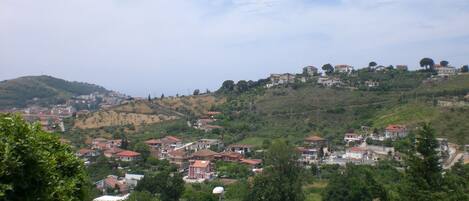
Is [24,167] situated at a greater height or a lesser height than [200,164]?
greater

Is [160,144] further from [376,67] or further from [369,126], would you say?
[376,67]

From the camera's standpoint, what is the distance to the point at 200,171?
33.9 metres

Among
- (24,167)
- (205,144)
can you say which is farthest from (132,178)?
(24,167)

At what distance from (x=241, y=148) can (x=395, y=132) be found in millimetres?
12185

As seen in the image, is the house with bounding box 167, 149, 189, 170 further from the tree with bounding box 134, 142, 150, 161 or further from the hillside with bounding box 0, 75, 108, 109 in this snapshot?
the hillside with bounding box 0, 75, 108, 109

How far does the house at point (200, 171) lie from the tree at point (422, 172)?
20.0 meters

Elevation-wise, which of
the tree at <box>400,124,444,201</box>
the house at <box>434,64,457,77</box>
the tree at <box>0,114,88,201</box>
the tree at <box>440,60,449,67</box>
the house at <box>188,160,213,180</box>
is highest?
the tree at <box>440,60,449,67</box>

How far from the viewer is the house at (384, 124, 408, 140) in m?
37.3

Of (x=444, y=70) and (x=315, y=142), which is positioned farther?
(x=444, y=70)

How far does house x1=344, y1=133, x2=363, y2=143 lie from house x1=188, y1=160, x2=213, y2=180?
12.5m

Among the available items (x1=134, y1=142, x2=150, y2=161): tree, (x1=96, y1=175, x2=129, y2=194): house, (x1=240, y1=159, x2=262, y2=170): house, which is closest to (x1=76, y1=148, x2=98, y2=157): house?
(x1=134, y1=142, x2=150, y2=161): tree

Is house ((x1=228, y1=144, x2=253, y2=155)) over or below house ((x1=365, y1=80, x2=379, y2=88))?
below

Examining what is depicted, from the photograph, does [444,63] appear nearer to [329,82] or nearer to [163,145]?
[329,82]

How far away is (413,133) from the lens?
115 feet
